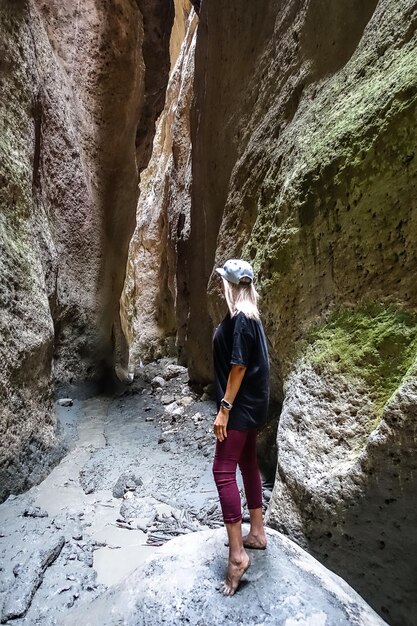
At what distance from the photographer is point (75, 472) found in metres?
4.61

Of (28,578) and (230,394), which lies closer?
(230,394)

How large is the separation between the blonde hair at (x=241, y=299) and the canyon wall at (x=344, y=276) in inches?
33.1

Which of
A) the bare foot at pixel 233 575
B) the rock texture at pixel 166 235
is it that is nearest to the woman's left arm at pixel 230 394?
the bare foot at pixel 233 575

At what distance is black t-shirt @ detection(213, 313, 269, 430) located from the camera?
2.23 metres

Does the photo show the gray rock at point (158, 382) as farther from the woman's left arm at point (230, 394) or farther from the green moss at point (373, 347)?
the woman's left arm at point (230, 394)

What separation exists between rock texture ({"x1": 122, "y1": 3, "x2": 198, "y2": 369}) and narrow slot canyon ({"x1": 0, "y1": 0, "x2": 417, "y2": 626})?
2653 millimetres

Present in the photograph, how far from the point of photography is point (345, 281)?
306cm

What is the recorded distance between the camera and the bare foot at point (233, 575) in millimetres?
2135

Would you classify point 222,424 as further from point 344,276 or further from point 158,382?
point 158,382

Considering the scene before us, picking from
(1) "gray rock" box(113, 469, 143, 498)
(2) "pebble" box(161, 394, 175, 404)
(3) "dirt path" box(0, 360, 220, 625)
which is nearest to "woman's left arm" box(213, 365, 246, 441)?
(3) "dirt path" box(0, 360, 220, 625)

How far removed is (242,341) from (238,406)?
33 cm

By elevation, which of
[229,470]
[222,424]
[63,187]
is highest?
[63,187]

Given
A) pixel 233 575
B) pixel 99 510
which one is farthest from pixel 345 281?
pixel 99 510

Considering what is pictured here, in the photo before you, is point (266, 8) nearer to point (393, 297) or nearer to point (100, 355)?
point (393, 297)
